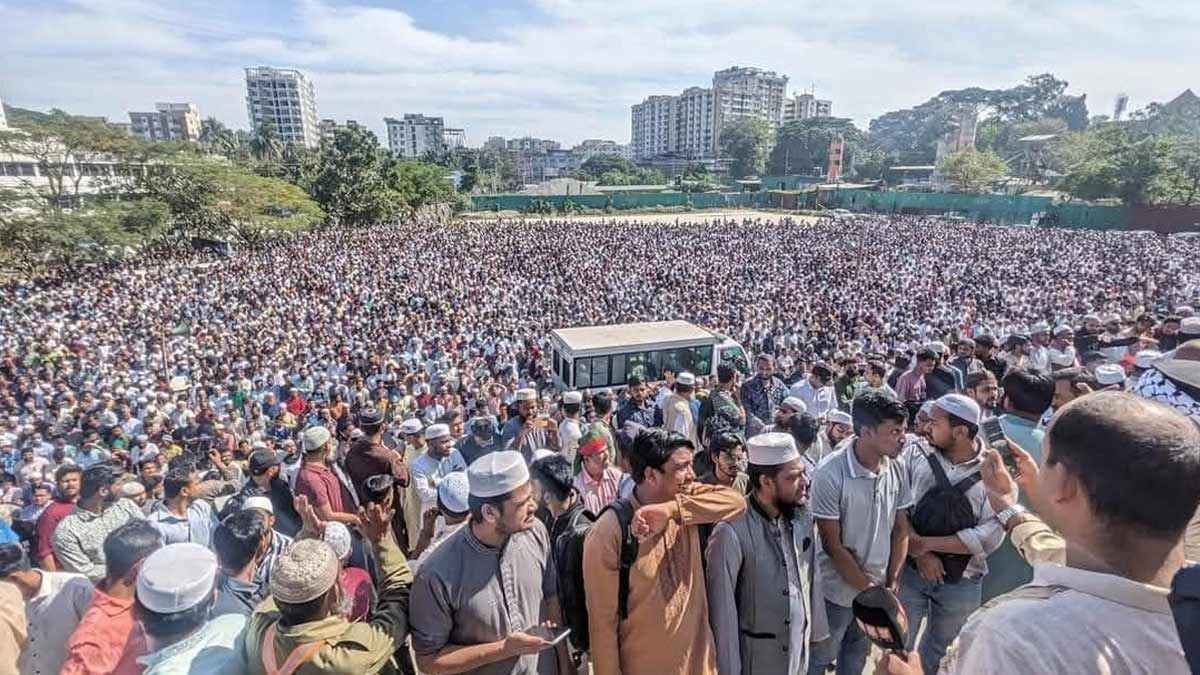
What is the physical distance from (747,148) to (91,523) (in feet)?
272

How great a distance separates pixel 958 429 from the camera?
262 centimetres

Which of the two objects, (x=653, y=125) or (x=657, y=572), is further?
(x=653, y=125)

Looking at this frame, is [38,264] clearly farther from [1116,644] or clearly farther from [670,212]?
[670,212]

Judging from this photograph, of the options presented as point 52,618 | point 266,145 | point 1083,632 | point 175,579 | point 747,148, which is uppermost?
point 747,148

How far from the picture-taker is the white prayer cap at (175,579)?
1676mm

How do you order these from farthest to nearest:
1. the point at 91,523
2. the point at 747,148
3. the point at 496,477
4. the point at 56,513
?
the point at 747,148 < the point at 56,513 < the point at 91,523 < the point at 496,477

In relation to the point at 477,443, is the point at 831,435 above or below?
above

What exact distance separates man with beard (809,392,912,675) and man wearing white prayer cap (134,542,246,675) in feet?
7.20

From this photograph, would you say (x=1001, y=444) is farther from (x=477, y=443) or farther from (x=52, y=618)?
(x=52, y=618)

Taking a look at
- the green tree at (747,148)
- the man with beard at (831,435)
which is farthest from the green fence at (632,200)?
the man with beard at (831,435)

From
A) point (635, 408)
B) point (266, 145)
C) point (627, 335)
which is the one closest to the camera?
point (635, 408)

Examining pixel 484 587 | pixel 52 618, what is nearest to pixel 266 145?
pixel 52 618

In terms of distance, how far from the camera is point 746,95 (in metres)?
110

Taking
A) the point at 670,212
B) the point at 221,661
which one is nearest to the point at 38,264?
the point at 221,661
